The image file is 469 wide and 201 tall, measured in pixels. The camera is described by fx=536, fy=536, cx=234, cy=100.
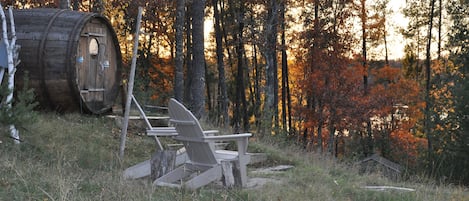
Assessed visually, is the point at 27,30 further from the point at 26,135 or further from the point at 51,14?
the point at 26,135

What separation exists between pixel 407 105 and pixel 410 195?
67.3ft

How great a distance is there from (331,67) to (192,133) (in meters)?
15.1

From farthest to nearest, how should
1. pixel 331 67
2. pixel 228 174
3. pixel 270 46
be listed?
pixel 331 67 → pixel 270 46 → pixel 228 174

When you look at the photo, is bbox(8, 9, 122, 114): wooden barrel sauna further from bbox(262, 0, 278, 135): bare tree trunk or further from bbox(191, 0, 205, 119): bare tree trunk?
bbox(262, 0, 278, 135): bare tree trunk

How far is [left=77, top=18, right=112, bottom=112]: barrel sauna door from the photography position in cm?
818

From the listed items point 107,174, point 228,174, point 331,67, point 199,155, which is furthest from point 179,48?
point 331,67

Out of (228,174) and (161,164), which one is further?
(161,164)

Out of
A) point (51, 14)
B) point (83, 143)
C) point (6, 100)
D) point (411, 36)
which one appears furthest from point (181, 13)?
point (411, 36)

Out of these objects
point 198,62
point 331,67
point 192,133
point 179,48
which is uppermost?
point 179,48

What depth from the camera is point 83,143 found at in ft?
23.5

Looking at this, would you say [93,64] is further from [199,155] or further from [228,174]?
[228,174]

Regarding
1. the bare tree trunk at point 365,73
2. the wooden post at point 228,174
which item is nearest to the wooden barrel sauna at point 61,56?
the wooden post at point 228,174

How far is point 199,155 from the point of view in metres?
5.70

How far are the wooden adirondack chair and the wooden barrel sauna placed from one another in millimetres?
2572
